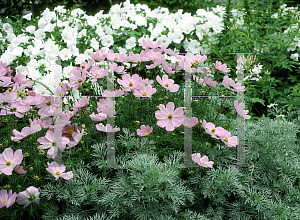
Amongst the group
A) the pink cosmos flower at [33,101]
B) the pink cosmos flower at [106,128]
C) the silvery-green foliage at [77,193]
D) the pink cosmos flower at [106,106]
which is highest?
the pink cosmos flower at [33,101]

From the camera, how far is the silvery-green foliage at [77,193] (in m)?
1.35

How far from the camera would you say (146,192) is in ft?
4.37

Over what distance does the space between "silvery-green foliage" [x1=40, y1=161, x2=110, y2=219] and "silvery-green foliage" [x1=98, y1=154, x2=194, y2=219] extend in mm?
63

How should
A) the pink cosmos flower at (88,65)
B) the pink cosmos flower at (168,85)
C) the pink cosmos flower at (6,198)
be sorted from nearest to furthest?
1. the pink cosmos flower at (6,198)
2. the pink cosmos flower at (168,85)
3. the pink cosmos flower at (88,65)

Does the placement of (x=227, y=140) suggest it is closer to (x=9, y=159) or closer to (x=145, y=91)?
(x=145, y=91)

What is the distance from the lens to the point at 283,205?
5.08 ft

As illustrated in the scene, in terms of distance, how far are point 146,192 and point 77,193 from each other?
0.34 m

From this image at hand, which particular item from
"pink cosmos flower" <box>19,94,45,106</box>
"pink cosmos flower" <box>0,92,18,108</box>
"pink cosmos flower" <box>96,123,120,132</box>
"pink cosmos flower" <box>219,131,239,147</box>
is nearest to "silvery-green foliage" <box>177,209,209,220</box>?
"pink cosmos flower" <box>219,131,239,147</box>

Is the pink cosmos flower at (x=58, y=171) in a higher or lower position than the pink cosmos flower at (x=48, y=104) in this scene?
lower

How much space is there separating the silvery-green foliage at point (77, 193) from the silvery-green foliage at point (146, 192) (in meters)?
0.06

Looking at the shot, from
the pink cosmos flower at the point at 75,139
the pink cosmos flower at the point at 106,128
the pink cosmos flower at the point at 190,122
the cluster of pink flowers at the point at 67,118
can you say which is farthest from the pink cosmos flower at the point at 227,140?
the pink cosmos flower at the point at 75,139

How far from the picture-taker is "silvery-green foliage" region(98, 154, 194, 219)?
1312mm

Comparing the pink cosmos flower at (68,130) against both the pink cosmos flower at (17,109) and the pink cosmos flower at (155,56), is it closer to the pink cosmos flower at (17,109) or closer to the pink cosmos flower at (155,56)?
the pink cosmos flower at (17,109)

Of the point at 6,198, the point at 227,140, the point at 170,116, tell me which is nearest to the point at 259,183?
the point at 227,140
